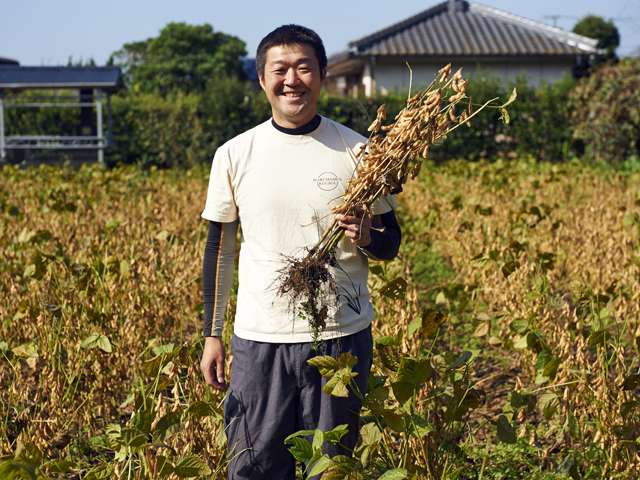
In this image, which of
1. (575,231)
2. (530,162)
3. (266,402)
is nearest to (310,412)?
(266,402)

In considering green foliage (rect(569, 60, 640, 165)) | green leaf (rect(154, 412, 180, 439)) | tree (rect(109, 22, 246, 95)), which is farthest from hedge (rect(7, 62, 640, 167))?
tree (rect(109, 22, 246, 95))

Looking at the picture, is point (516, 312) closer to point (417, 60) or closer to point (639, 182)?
point (639, 182)

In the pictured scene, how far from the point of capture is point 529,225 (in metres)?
5.84

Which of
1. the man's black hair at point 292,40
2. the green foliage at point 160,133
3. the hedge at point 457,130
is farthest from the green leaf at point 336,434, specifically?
the green foliage at point 160,133

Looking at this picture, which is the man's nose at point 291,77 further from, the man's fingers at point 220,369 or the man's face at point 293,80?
the man's fingers at point 220,369

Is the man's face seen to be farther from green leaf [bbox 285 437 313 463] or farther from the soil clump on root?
green leaf [bbox 285 437 313 463]

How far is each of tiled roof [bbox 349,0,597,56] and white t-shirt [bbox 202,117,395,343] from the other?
2202 cm

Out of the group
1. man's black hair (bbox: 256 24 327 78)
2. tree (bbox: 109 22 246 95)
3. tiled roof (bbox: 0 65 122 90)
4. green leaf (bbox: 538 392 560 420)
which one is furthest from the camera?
tree (bbox: 109 22 246 95)

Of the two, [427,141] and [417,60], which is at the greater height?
[417,60]

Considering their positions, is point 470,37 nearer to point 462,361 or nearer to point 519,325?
point 519,325

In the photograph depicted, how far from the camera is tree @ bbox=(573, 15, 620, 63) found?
39375 mm

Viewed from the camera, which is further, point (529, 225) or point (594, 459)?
point (529, 225)

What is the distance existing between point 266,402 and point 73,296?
2153 millimetres

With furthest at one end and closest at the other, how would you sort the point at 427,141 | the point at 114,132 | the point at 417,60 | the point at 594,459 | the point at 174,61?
the point at 174,61 → the point at 417,60 → the point at 114,132 → the point at 594,459 → the point at 427,141
